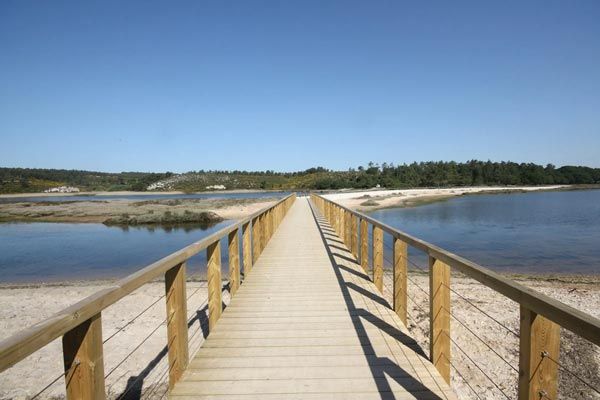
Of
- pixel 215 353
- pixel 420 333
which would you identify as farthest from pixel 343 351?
pixel 420 333

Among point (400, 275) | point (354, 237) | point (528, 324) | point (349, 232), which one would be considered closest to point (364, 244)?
point (354, 237)

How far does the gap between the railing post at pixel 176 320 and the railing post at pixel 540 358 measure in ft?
7.28

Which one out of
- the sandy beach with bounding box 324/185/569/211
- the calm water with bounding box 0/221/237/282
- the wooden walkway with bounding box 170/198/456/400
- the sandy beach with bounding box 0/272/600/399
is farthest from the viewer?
the sandy beach with bounding box 324/185/569/211

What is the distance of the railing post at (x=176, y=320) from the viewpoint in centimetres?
274

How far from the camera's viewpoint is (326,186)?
9925 centimetres

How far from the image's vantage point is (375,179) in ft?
339

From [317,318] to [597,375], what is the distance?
Result: 14.6 ft

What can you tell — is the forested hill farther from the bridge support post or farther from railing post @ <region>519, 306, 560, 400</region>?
railing post @ <region>519, 306, 560, 400</region>

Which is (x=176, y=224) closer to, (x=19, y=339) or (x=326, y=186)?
(x=19, y=339)

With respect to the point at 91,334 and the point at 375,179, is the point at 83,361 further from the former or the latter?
the point at 375,179

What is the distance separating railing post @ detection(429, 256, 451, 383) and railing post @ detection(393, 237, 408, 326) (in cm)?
96

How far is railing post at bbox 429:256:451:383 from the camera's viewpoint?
2920mm

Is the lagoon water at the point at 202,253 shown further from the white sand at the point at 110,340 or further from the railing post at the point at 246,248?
the railing post at the point at 246,248

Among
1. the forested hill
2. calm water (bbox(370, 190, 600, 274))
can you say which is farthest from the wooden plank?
the forested hill
